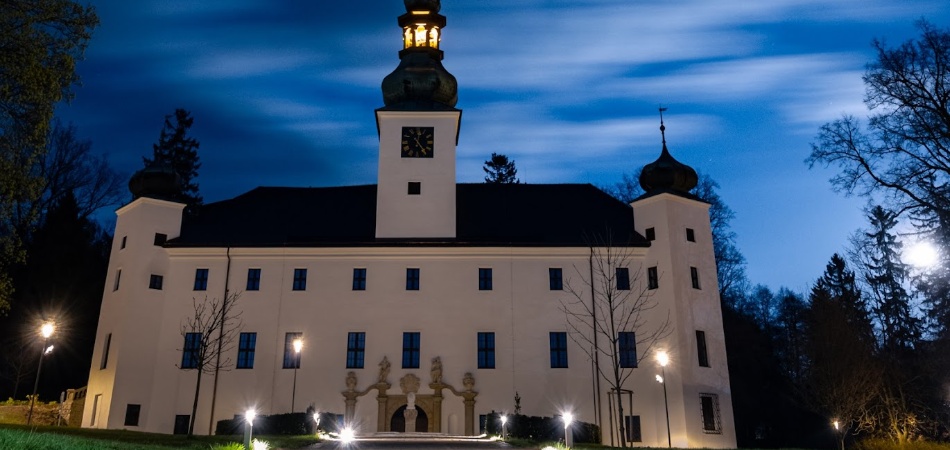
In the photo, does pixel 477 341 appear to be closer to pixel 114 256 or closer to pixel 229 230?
pixel 229 230

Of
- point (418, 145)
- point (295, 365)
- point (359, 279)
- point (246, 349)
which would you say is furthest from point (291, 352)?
point (418, 145)

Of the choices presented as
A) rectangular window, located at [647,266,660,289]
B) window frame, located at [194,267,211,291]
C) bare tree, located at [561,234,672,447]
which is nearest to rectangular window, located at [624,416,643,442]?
bare tree, located at [561,234,672,447]

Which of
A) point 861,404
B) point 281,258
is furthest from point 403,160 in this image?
point 861,404

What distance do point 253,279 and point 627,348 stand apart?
1619 cm

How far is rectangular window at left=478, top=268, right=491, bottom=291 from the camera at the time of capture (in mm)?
29891

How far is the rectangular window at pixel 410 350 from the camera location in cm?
2869

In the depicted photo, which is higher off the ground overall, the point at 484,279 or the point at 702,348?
the point at 484,279

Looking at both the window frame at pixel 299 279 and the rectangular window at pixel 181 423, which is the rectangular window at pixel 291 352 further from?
the rectangular window at pixel 181 423

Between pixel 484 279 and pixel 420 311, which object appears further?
pixel 484 279

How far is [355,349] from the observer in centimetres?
2895

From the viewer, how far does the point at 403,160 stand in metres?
32.3

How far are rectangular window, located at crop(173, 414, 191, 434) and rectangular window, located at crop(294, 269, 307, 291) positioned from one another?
662 centimetres

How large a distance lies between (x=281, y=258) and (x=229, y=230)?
3.23m

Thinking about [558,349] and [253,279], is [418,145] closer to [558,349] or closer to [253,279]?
[253,279]
